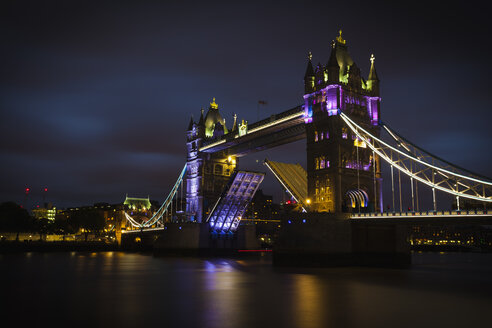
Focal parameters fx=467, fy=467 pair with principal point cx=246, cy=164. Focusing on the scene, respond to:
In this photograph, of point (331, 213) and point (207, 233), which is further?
point (207, 233)

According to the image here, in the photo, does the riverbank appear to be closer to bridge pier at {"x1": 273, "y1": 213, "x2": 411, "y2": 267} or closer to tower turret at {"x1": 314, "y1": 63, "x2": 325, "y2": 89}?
bridge pier at {"x1": 273, "y1": 213, "x2": 411, "y2": 267}

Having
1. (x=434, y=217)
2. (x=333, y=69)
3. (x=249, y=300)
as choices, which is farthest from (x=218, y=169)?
(x=249, y=300)

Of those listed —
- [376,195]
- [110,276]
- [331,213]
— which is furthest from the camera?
[376,195]

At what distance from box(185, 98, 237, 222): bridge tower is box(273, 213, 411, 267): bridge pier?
24774 millimetres

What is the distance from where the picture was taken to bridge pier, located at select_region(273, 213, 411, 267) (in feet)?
112

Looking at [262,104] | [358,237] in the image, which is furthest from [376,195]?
[262,104]

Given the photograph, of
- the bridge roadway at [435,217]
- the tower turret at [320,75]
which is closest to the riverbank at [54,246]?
the tower turret at [320,75]

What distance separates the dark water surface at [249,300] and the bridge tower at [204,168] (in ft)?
96.3

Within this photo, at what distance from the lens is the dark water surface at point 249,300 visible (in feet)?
50.7

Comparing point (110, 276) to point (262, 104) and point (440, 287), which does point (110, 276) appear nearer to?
point (440, 287)

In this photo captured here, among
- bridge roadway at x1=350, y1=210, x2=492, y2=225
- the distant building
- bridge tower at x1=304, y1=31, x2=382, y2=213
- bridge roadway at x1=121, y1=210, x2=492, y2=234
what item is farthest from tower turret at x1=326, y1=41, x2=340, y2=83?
the distant building

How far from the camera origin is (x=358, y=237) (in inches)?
1410

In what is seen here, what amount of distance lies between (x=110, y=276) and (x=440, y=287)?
20455 mm

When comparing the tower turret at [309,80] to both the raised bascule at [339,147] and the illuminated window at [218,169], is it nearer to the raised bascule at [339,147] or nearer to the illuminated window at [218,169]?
the raised bascule at [339,147]
